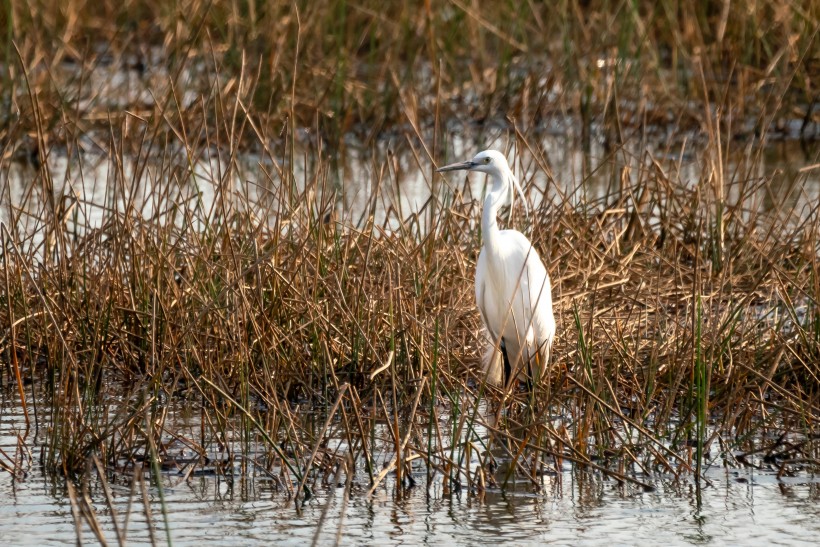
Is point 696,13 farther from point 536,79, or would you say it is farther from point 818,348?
point 818,348

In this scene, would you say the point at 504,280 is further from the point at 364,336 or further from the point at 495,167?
the point at 364,336

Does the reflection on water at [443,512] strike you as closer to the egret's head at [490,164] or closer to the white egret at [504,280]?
the white egret at [504,280]

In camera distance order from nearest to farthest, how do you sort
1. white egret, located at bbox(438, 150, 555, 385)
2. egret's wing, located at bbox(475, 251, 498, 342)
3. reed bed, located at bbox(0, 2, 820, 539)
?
reed bed, located at bbox(0, 2, 820, 539) < white egret, located at bbox(438, 150, 555, 385) < egret's wing, located at bbox(475, 251, 498, 342)

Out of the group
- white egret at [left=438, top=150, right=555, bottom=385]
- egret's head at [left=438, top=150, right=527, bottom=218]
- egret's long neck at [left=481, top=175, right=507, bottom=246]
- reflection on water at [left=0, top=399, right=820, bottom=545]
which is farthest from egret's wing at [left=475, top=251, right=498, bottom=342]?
reflection on water at [left=0, top=399, right=820, bottom=545]

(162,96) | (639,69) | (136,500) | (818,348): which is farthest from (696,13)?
(136,500)

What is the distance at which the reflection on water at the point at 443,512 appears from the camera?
3613 millimetres

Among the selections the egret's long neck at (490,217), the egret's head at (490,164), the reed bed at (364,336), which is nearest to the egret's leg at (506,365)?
the reed bed at (364,336)

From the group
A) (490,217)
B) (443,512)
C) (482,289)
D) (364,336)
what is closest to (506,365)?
(482,289)

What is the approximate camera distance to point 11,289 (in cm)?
511

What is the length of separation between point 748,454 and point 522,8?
20.8 ft

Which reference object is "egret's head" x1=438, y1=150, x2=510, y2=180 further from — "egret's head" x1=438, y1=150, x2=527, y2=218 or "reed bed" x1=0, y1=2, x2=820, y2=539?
"reed bed" x1=0, y1=2, x2=820, y2=539

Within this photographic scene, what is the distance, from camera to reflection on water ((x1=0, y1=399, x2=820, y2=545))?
361 cm

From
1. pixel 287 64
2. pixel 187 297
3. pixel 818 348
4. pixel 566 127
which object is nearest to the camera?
pixel 818 348

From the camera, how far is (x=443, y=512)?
3789 mm
